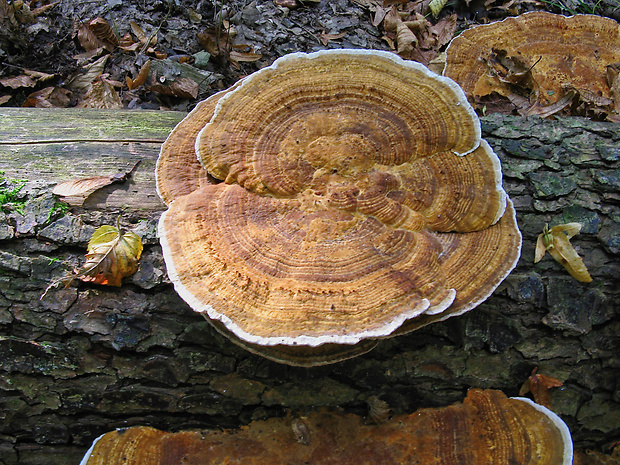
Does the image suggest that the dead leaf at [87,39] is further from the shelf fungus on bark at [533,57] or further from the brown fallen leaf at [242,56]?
the shelf fungus on bark at [533,57]

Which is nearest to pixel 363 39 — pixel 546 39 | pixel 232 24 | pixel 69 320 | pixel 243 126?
pixel 232 24

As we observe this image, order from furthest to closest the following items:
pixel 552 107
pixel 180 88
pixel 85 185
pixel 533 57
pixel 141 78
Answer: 1. pixel 141 78
2. pixel 180 88
3. pixel 533 57
4. pixel 552 107
5. pixel 85 185

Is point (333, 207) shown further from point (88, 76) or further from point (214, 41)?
point (88, 76)

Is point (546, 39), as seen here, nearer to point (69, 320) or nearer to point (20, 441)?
point (69, 320)

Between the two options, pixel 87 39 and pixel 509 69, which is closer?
pixel 509 69

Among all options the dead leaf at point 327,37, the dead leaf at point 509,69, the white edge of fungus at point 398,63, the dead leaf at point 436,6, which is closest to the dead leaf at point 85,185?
the white edge of fungus at point 398,63

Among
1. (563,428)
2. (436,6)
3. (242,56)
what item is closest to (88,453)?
(563,428)

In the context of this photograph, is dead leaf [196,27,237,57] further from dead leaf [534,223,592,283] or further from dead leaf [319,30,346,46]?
dead leaf [534,223,592,283]

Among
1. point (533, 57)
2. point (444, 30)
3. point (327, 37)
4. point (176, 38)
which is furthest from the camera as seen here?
point (444, 30)
